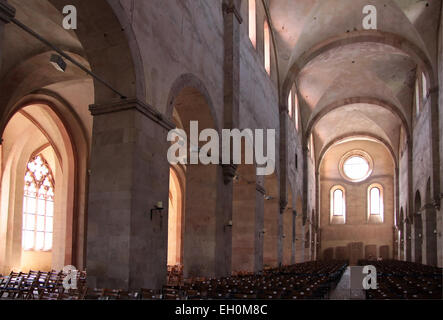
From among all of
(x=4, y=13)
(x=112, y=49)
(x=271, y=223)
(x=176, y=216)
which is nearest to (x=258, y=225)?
(x=271, y=223)

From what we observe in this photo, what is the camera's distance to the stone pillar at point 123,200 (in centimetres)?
962

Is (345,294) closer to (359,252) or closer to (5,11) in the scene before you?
(5,11)

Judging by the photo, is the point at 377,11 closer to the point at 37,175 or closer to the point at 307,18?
the point at 307,18

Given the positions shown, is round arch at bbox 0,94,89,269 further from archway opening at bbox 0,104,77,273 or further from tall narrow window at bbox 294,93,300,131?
tall narrow window at bbox 294,93,300,131

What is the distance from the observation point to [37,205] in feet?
79.8

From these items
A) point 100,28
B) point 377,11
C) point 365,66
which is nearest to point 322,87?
point 365,66

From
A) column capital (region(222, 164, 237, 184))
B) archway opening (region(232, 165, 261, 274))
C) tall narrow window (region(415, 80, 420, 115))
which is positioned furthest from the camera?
tall narrow window (region(415, 80, 420, 115))

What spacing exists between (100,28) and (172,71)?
2586mm

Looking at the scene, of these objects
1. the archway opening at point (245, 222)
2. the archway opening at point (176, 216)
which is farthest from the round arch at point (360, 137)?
the archway opening at point (245, 222)

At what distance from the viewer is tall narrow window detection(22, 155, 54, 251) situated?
939 inches

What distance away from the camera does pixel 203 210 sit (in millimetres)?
15016

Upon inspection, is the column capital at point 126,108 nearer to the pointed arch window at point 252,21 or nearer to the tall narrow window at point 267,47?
the pointed arch window at point 252,21

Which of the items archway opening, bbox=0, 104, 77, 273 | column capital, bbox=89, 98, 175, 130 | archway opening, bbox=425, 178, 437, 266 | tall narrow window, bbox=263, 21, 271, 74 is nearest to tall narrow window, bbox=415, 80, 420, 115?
archway opening, bbox=425, 178, 437, 266

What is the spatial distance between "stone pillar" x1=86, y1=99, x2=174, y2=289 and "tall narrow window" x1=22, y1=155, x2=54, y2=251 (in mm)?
15316
